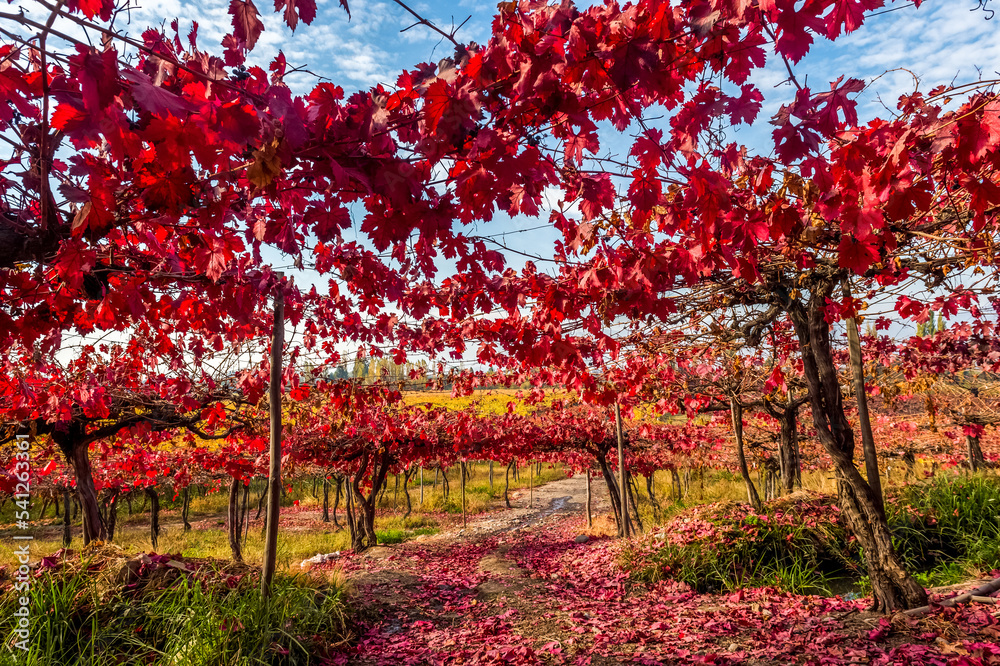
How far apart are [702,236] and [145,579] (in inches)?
231

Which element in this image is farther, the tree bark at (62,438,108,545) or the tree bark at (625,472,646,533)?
the tree bark at (625,472,646,533)

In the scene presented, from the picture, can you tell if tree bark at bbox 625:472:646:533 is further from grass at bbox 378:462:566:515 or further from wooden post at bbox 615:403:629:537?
grass at bbox 378:462:566:515

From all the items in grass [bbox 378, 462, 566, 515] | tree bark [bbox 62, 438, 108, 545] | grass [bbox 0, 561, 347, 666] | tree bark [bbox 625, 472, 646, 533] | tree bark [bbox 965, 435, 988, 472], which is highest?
tree bark [bbox 62, 438, 108, 545]

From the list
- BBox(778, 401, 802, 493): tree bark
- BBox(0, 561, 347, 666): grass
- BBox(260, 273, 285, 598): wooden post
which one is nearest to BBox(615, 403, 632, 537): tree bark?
BBox(778, 401, 802, 493): tree bark

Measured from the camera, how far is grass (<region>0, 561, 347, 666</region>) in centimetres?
376

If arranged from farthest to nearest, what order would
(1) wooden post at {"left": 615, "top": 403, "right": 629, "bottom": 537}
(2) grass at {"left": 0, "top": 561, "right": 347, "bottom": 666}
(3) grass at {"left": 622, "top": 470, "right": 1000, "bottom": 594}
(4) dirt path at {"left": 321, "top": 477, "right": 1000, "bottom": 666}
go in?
1. (1) wooden post at {"left": 615, "top": 403, "right": 629, "bottom": 537}
2. (3) grass at {"left": 622, "top": 470, "right": 1000, "bottom": 594}
3. (4) dirt path at {"left": 321, "top": 477, "right": 1000, "bottom": 666}
4. (2) grass at {"left": 0, "top": 561, "right": 347, "bottom": 666}

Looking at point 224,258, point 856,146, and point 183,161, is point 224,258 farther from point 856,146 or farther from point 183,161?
point 856,146

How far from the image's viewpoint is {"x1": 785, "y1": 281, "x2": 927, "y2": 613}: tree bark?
450 centimetres

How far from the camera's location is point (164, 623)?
411cm

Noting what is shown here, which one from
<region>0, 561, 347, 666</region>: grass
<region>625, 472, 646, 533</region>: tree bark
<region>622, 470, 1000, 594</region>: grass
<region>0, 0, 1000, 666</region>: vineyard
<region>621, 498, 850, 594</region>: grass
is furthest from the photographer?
<region>625, 472, 646, 533</region>: tree bark

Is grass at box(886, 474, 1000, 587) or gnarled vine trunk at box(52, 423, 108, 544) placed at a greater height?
gnarled vine trunk at box(52, 423, 108, 544)

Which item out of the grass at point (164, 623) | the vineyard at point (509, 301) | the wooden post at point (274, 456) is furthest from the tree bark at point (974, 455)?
the wooden post at point (274, 456)

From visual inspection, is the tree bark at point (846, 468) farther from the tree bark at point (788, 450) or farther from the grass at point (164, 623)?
the grass at point (164, 623)

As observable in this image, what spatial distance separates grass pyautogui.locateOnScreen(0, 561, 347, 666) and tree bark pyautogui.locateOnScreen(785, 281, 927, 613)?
17.6 ft
